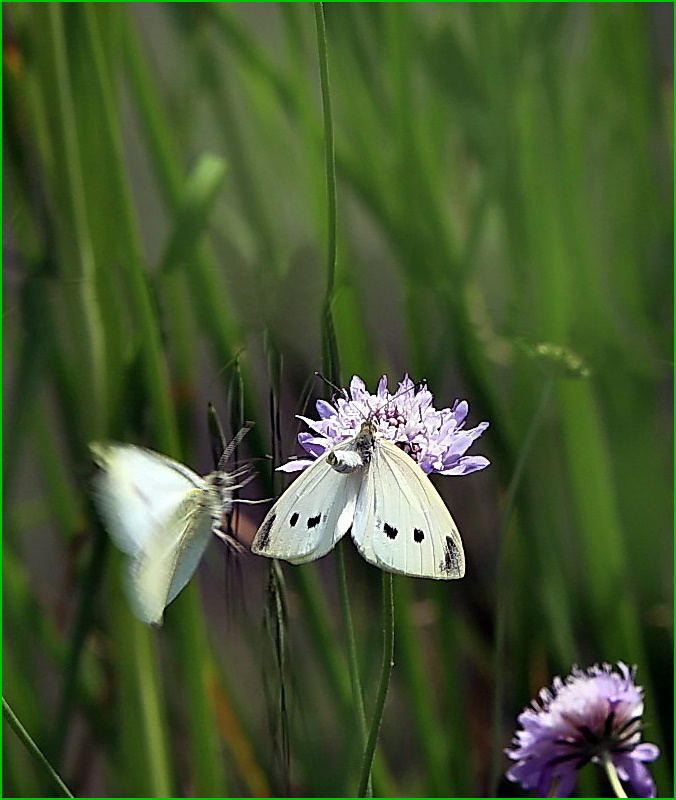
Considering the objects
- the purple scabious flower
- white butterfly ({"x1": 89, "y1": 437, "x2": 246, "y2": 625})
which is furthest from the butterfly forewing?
the purple scabious flower

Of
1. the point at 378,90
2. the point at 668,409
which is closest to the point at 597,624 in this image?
the point at 668,409

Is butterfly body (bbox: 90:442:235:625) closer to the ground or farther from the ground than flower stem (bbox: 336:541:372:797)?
farther from the ground

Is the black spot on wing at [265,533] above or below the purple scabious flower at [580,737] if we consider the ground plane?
above

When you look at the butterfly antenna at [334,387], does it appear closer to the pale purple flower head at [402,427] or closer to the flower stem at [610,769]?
the pale purple flower head at [402,427]

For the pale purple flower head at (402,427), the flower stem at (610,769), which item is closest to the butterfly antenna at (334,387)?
the pale purple flower head at (402,427)

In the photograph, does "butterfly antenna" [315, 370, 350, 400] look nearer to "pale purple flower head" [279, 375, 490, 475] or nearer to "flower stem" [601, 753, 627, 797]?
"pale purple flower head" [279, 375, 490, 475]

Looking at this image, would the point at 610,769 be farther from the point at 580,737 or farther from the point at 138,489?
the point at 138,489
